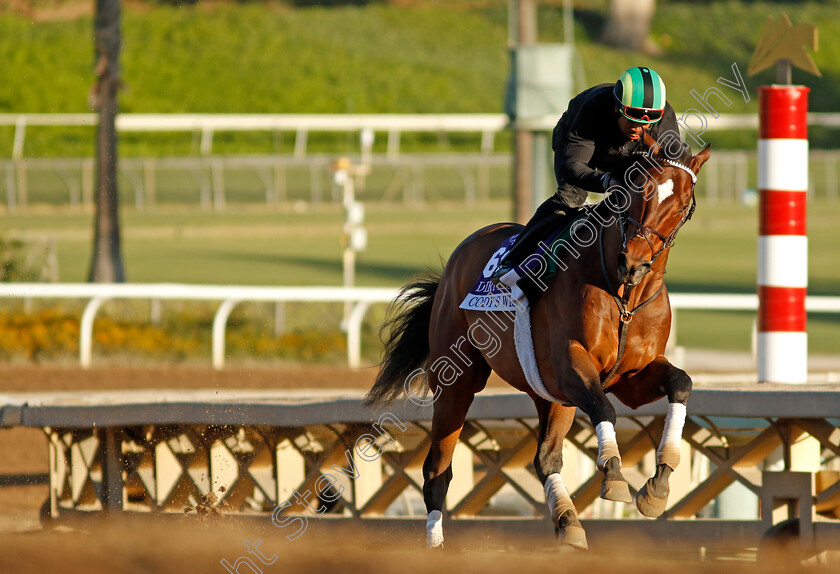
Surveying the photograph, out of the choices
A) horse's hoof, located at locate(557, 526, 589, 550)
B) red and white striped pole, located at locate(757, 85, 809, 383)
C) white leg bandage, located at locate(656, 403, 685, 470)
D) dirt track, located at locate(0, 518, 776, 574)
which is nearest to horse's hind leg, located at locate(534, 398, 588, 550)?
horse's hoof, located at locate(557, 526, 589, 550)

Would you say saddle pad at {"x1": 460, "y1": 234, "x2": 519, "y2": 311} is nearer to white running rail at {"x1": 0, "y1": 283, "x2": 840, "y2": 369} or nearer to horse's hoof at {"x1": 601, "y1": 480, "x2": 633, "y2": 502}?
horse's hoof at {"x1": 601, "y1": 480, "x2": 633, "y2": 502}

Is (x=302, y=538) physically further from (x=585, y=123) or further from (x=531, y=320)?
(x=585, y=123)

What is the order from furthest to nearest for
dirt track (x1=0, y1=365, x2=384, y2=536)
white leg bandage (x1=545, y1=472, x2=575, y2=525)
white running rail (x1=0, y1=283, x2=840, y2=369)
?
white running rail (x1=0, y1=283, x2=840, y2=369) → dirt track (x1=0, y1=365, x2=384, y2=536) → white leg bandage (x1=545, y1=472, x2=575, y2=525)

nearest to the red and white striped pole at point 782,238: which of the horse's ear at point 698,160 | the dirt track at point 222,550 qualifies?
the dirt track at point 222,550

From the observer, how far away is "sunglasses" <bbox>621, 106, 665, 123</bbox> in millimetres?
4410

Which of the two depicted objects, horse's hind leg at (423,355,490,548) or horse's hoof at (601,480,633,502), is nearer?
horse's hoof at (601,480,633,502)

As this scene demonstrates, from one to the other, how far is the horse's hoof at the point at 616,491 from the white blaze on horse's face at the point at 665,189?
0.93 meters

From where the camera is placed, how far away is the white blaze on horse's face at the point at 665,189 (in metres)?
4.20

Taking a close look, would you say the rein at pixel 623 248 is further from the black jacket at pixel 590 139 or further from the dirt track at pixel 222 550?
the dirt track at pixel 222 550

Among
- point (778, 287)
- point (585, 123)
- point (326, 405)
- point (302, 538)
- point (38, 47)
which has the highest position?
point (38, 47)

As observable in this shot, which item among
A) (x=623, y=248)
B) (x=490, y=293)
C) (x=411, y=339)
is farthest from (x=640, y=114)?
(x=411, y=339)

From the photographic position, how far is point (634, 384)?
4578mm

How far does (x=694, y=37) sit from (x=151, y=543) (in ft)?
115

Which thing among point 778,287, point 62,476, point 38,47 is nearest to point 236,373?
point 62,476
